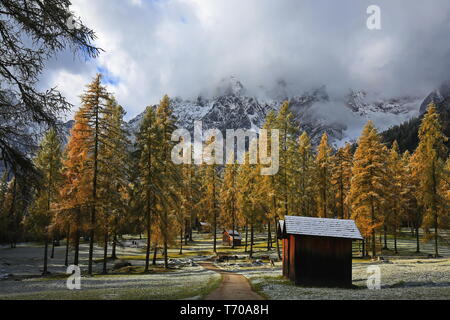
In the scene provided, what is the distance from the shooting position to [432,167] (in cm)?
3888

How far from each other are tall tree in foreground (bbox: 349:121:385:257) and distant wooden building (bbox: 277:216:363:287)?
53.9ft

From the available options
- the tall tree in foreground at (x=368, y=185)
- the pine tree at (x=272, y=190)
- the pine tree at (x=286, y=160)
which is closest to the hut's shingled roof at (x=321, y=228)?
the pine tree at (x=286, y=160)

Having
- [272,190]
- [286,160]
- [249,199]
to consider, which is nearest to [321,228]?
[272,190]

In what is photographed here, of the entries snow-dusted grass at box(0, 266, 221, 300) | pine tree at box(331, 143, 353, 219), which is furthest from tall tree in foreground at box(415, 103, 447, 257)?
snow-dusted grass at box(0, 266, 221, 300)

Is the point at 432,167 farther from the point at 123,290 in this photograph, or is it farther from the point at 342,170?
the point at 123,290

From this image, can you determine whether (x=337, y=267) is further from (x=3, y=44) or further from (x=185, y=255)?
(x=185, y=255)

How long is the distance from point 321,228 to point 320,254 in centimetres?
180

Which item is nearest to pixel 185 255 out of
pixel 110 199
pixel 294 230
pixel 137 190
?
pixel 137 190

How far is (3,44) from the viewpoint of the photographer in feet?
33.7

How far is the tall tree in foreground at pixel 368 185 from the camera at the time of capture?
126ft

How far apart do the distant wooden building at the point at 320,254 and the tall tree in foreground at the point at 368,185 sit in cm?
1644

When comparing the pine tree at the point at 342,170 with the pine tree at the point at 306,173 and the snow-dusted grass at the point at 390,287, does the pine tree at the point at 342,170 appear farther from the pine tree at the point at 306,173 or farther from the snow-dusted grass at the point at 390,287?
the snow-dusted grass at the point at 390,287

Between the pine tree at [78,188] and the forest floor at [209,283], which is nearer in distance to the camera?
the forest floor at [209,283]
